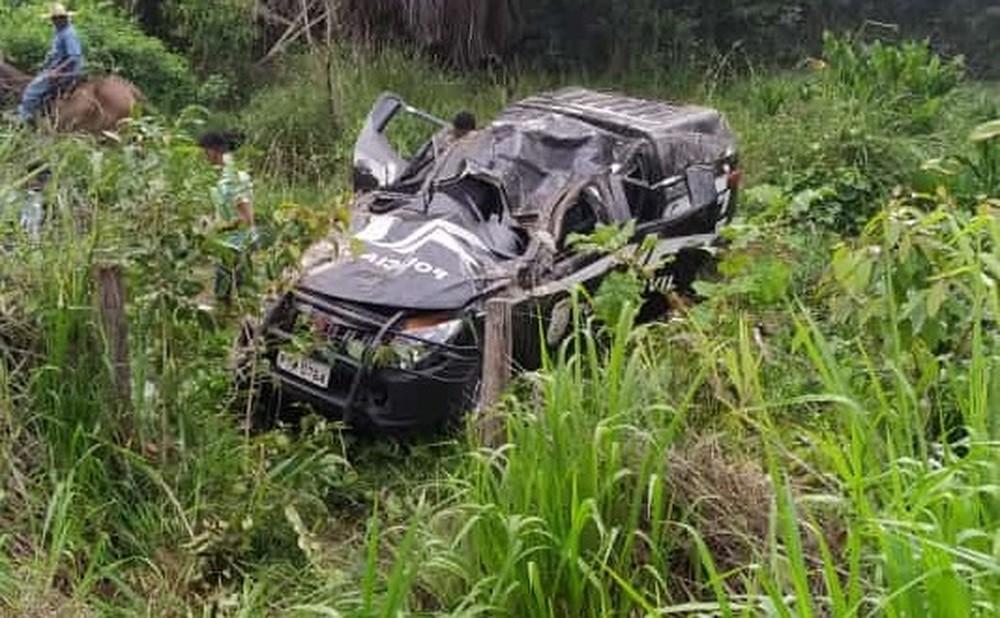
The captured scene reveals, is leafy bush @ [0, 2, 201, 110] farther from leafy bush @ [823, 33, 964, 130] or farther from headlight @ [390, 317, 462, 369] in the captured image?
headlight @ [390, 317, 462, 369]

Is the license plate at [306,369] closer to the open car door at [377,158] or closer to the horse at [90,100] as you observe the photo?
the open car door at [377,158]

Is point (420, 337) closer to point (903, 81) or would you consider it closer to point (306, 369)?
point (306, 369)

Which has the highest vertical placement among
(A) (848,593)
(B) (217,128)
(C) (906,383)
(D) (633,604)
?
(C) (906,383)

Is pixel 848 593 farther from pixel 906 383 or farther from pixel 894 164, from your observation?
pixel 894 164

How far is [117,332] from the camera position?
4.62m

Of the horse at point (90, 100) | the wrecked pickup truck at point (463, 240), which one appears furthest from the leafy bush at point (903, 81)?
the horse at point (90, 100)

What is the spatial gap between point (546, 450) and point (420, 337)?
2.24 meters

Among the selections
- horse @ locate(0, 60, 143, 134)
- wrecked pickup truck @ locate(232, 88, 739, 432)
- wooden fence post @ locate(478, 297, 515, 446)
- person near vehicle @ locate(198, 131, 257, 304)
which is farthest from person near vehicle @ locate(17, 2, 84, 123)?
wooden fence post @ locate(478, 297, 515, 446)

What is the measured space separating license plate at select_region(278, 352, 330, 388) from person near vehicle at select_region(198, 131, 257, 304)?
1.09 m

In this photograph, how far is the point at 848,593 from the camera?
3.00m

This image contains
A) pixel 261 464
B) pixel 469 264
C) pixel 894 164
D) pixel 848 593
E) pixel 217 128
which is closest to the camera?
pixel 848 593

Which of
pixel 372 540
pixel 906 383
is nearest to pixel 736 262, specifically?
pixel 906 383

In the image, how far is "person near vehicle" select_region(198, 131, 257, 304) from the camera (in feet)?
15.3

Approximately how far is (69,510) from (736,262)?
253 centimetres
